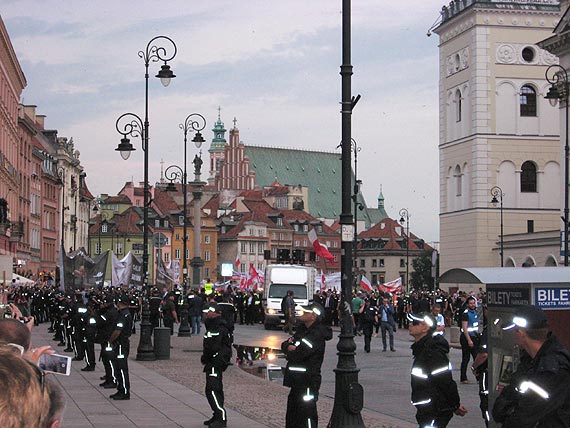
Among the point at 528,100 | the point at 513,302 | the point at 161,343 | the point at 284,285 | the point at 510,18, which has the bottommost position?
the point at 161,343

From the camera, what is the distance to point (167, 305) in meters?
40.3

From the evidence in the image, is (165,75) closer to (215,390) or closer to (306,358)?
(215,390)

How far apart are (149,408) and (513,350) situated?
848 cm

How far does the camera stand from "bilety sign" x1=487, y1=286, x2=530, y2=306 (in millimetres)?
10836

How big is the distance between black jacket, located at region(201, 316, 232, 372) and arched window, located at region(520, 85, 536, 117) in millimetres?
66701

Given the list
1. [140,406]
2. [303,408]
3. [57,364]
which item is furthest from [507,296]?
[140,406]

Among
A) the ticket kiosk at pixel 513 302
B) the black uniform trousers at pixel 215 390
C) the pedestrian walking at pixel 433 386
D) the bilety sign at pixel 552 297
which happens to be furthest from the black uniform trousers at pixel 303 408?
the bilety sign at pixel 552 297

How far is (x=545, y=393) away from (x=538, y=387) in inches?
2.1

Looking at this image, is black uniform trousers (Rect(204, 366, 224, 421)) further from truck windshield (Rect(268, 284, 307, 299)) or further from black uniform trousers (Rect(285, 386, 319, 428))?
truck windshield (Rect(268, 284, 307, 299))

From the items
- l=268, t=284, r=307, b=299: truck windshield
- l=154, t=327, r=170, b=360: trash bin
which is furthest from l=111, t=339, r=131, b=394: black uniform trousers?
l=268, t=284, r=307, b=299: truck windshield

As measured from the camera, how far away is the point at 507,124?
79250 millimetres

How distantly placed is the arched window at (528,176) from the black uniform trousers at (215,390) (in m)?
66.6

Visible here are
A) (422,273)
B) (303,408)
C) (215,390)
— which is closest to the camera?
(303,408)

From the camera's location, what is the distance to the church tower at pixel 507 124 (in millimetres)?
78312
